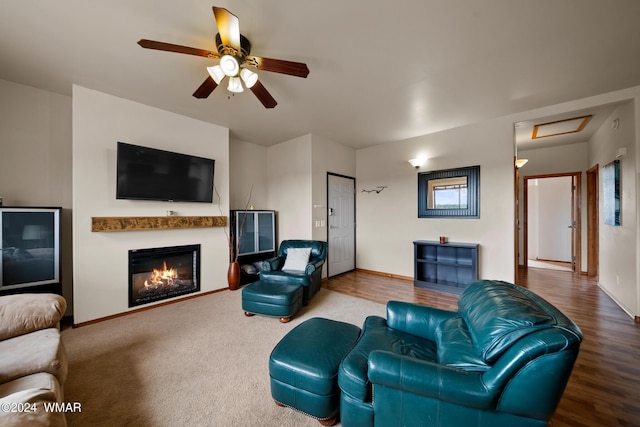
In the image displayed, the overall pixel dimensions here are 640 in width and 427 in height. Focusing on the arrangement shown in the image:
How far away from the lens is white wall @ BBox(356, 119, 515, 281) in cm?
367

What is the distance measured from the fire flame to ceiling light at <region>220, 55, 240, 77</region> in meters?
2.87

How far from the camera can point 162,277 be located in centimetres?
341

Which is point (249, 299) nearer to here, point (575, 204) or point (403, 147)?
point (403, 147)

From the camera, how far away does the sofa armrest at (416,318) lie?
5.50 feet

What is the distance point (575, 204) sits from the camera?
15.8 ft

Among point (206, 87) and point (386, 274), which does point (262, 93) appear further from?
point (386, 274)

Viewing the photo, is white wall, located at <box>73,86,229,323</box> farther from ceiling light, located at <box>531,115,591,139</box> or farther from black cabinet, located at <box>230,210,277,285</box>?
ceiling light, located at <box>531,115,591,139</box>

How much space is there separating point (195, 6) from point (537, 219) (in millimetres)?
8562

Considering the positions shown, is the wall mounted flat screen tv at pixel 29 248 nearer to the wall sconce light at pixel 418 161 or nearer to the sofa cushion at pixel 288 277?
the sofa cushion at pixel 288 277

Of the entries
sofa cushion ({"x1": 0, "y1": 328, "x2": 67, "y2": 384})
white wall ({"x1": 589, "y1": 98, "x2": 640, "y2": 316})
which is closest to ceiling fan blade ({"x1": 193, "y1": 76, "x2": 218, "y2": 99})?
sofa cushion ({"x1": 0, "y1": 328, "x2": 67, "y2": 384})

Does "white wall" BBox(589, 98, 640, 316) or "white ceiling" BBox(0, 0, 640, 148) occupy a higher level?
"white ceiling" BBox(0, 0, 640, 148)

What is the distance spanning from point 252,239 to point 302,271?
5.08ft

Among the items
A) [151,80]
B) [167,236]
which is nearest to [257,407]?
[167,236]

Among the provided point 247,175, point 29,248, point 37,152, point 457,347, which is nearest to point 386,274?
point 247,175
